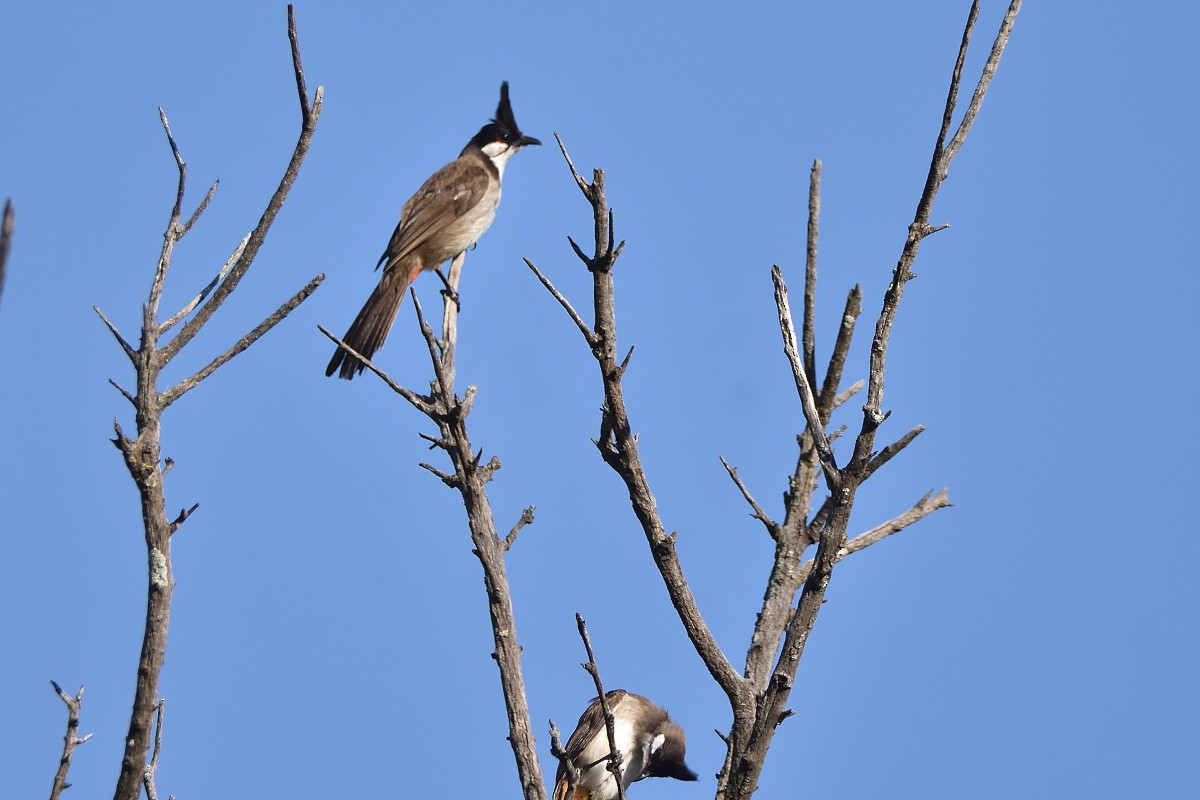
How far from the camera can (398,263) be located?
7113mm

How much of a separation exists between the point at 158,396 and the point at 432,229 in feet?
12.0

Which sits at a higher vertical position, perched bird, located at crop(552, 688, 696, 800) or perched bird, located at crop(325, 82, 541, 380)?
perched bird, located at crop(325, 82, 541, 380)

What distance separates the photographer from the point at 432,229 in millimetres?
7238

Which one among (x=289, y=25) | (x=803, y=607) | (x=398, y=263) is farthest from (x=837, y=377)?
(x=398, y=263)

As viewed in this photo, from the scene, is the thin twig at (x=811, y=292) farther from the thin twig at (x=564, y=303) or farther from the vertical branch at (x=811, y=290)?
the thin twig at (x=564, y=303)

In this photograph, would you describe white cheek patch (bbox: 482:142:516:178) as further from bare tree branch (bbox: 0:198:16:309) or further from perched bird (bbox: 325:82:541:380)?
bare tree branch (bbox: 0:198:16:309)

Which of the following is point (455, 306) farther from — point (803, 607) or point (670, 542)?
point (803, 607)

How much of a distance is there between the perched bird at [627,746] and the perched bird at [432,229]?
84.7 inches

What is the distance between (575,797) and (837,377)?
262 cm

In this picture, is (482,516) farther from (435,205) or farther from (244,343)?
(435,205)

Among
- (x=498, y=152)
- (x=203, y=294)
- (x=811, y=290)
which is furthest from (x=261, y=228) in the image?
(x=498, y=152)

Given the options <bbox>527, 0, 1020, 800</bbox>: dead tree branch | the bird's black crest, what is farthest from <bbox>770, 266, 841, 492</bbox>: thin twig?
the bird's black crest

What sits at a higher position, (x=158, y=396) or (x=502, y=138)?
(x=502, y=138)

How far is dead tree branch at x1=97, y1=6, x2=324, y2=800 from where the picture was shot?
11.5 feet
